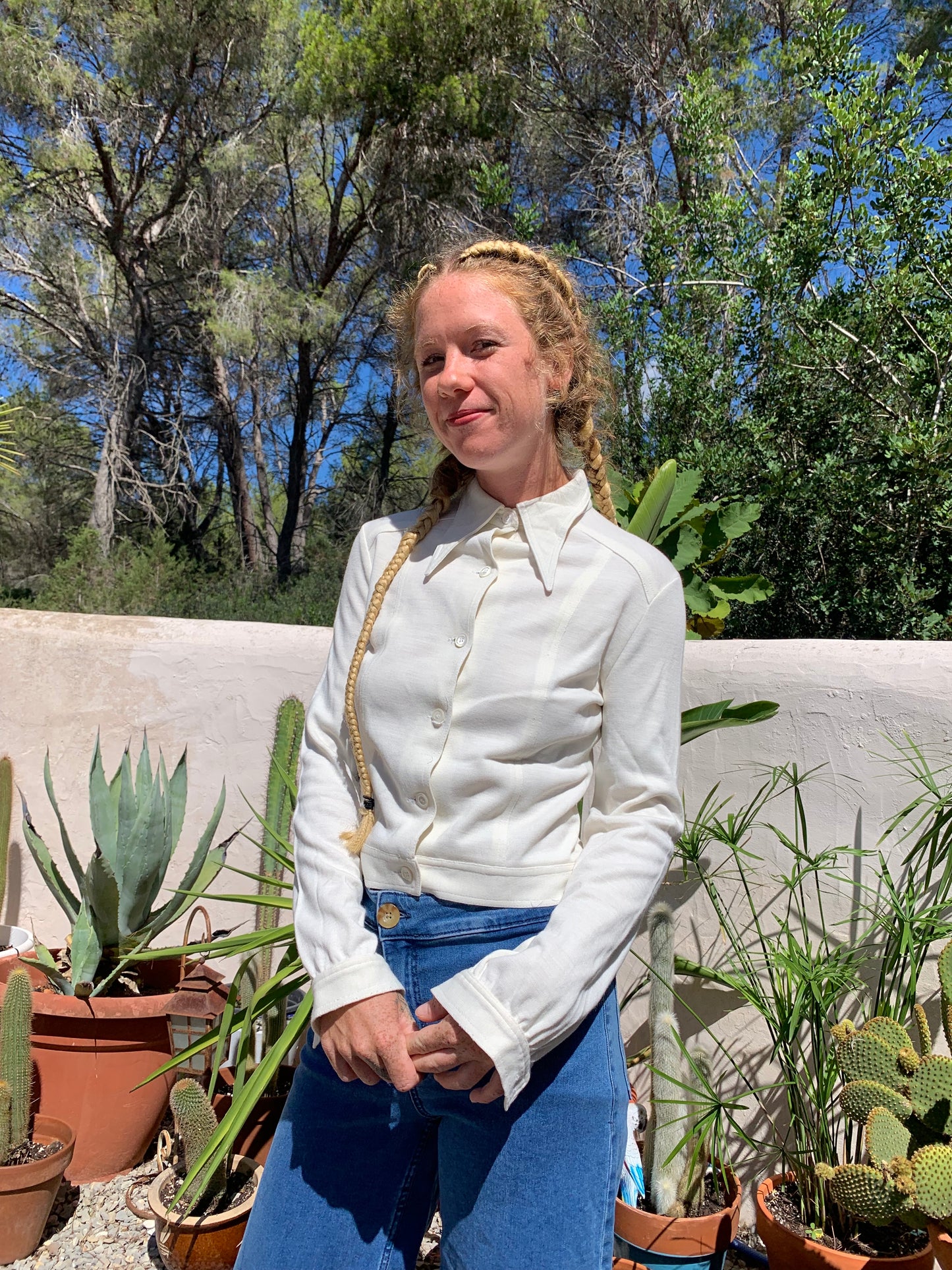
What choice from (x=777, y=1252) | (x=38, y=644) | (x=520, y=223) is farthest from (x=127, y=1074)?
(x=520, y=223)

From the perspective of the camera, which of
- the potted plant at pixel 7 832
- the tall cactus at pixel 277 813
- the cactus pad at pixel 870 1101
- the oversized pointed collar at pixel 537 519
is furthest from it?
the potted plant at pixel 7 832

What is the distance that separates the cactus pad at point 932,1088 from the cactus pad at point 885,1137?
0.18 feet

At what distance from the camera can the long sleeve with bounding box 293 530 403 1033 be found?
1050 mm

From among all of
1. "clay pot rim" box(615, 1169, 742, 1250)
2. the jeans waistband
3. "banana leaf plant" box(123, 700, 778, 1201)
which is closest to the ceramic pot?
"banana leaf plant" box(123, 700, 778, 1201)

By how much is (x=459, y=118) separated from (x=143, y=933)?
9.34 m

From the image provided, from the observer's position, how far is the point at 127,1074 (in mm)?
2373

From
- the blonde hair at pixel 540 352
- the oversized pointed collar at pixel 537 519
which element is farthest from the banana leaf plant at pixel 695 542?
the oversized pointed collar at pixel 537 519

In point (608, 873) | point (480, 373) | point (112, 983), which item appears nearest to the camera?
point (608, 873)

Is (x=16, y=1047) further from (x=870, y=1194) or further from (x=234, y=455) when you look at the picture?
(x=234, y=455)

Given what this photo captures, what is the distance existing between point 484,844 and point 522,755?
112 millimetres

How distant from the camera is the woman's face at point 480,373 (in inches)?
45.8

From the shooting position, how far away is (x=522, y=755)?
1113 mm

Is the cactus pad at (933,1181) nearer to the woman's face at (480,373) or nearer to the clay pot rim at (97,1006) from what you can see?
the woman's face at (480,373)

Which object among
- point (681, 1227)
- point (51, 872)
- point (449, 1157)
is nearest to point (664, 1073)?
point (681, 1227)
